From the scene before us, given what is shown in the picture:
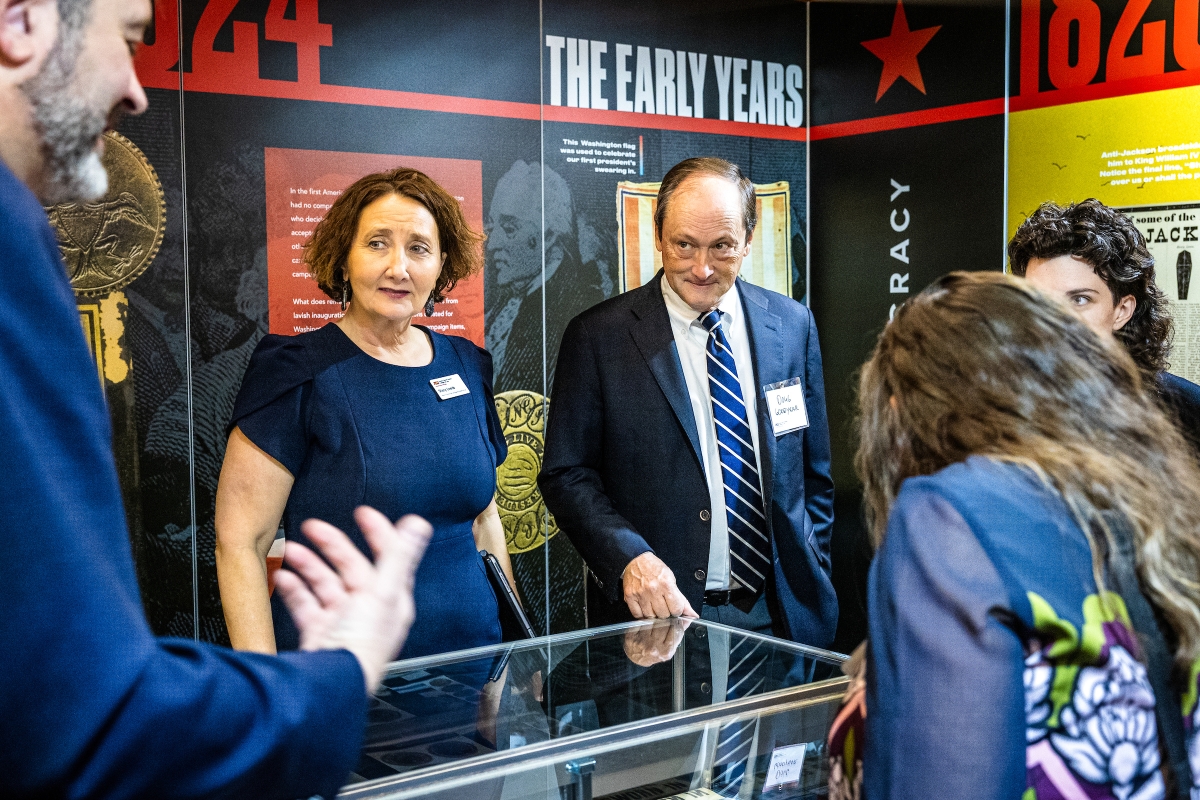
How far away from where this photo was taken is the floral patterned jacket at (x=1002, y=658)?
1010 mm

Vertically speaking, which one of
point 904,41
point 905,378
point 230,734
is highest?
point 904,41

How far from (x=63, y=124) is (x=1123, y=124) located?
386cm

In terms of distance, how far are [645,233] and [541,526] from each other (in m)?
1.32

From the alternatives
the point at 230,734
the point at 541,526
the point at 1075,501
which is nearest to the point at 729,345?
the point at 541,526

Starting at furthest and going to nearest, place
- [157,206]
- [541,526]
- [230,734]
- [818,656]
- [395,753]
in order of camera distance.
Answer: [541,526], [157,206], [818,656], [395,753], [230,734]

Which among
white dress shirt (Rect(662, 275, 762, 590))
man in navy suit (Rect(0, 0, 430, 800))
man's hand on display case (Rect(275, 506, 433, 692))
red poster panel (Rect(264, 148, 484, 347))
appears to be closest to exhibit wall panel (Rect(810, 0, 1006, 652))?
white dress shirt (Rect(662, 275, 762, 590))

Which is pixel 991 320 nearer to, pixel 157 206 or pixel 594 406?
pixel 594 406

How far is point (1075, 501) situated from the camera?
3.48 ft

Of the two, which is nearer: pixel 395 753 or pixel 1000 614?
pixel 1000 614

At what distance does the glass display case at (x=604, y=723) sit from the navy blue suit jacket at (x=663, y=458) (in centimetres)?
77

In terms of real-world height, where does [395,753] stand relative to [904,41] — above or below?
below

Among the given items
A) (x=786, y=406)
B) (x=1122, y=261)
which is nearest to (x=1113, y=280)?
(x=1122, y=261)

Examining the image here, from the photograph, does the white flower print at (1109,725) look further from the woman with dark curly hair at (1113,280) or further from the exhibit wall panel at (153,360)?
the exhibit wall panel at (153,360)

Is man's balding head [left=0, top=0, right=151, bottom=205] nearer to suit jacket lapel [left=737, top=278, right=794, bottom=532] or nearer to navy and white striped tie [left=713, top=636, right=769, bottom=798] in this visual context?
navy and white striped tie [left=713, top=636, right=769, bottom=798]
